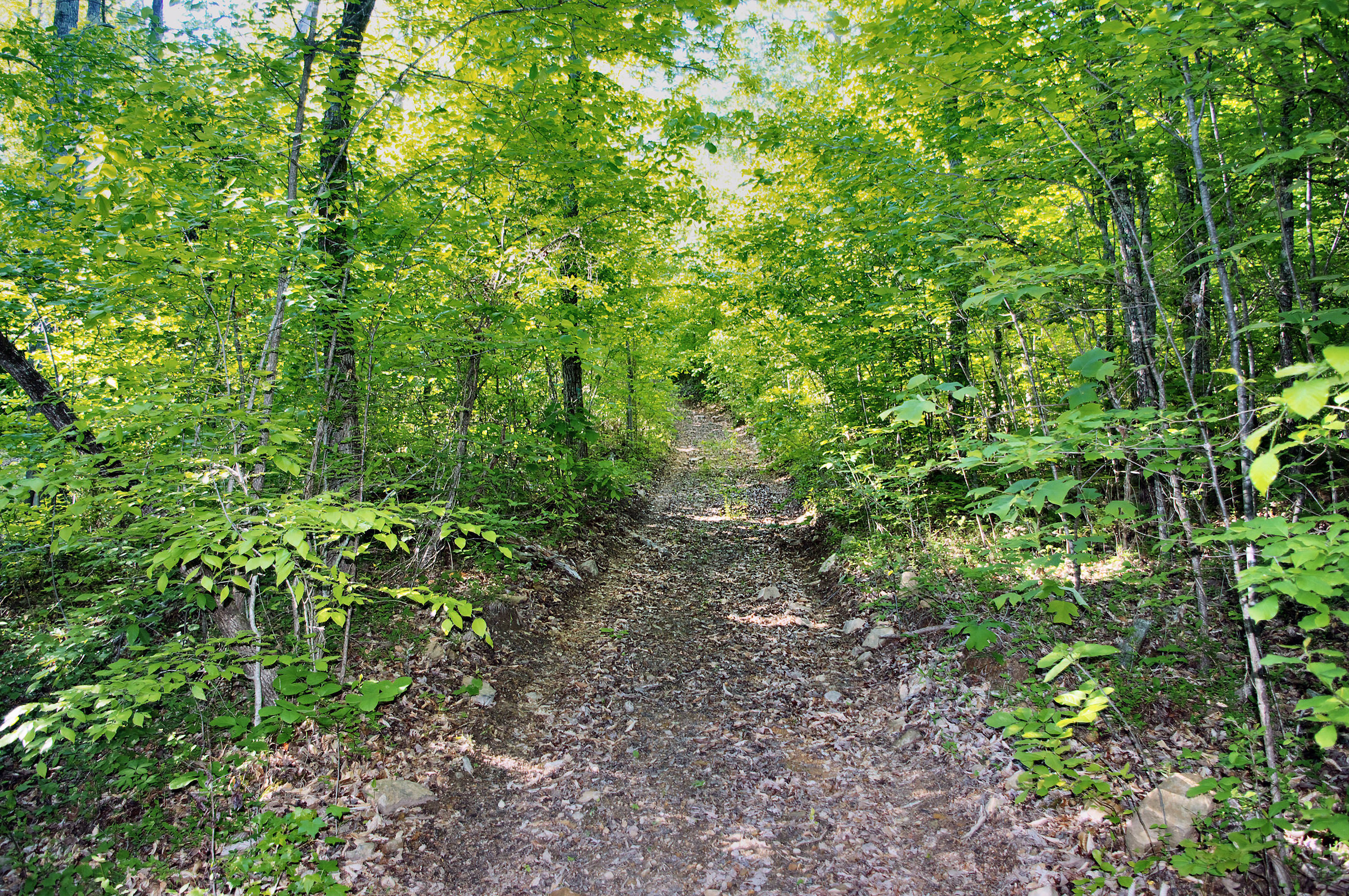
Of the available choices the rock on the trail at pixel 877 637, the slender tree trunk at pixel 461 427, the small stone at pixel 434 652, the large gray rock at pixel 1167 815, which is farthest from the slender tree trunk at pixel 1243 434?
the small stone at pixel 434 652

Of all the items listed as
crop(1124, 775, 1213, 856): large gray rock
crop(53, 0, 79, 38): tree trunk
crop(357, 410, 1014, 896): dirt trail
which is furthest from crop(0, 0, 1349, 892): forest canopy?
crop(357, 410, 1014, 896): dirt trail

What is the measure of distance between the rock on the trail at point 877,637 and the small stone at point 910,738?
131 centimetres

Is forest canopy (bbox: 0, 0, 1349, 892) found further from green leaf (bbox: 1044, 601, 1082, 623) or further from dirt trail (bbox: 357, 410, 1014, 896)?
dirt trail (bbox: 357, 410, 1014, 896)

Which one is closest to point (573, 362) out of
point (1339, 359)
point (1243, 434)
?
point (1243, 434)

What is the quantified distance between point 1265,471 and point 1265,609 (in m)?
0.48

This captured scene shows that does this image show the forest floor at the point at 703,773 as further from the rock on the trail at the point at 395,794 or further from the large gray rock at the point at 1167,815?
the large gray rock at the point at 1167,815

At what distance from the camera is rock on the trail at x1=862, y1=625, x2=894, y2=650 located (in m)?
5.57

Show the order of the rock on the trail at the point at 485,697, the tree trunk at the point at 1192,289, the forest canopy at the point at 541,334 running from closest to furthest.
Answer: the forest canopy at the point at 541,334, the tree trunk at the point at 1192,289, the rock on the trail at the point at 485,697

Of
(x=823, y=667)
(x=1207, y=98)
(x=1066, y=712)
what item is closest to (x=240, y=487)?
(x=823, y=667)

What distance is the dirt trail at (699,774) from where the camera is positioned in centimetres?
327

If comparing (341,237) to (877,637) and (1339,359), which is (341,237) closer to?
(1339,359)

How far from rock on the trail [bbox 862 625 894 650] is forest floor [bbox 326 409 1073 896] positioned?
A: 150mm

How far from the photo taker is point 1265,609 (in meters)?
1.80

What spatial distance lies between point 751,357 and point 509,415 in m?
5.73
